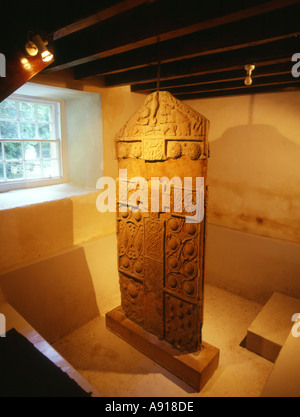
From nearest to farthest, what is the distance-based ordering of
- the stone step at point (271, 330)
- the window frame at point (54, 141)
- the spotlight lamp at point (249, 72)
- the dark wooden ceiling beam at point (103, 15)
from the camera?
1. the dark wooden ceiling beam at point (103, 15)
2. the spotlight lamp at point (249, 72)
3. the stone step at point (271, 330)
4. the window frame at point (54, 141)

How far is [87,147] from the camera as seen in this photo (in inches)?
169

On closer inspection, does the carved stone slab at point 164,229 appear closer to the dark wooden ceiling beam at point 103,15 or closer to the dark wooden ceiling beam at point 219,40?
the dark wooden ceiling beam at point 219,40

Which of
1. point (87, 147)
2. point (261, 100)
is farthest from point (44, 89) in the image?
point (261, 100)

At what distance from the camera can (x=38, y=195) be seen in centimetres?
383

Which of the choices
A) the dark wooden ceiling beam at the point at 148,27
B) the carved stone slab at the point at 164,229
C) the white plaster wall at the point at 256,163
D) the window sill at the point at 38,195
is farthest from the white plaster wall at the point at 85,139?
the white plaster wall at the point at 256,163

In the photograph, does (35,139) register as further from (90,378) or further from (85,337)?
(90,378)

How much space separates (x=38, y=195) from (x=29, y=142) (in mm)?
801

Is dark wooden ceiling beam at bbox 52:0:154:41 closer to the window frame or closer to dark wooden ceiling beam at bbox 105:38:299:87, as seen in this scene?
dark wooden ceiling beam at bbox 105:38:299:87

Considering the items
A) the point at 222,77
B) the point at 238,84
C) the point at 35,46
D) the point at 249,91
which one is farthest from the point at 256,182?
the point at 35,46

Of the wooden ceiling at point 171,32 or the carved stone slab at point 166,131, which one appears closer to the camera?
the wooden ceiling at point 171,32

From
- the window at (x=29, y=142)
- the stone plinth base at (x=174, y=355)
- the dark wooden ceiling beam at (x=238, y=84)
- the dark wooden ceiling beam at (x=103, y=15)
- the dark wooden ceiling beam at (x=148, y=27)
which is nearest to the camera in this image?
the dark wooden ceiling beam at (x=103, y=15)

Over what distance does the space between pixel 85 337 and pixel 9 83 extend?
315 cm

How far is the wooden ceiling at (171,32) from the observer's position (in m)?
1.72

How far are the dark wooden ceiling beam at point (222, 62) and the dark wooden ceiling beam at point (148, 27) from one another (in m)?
0.84
